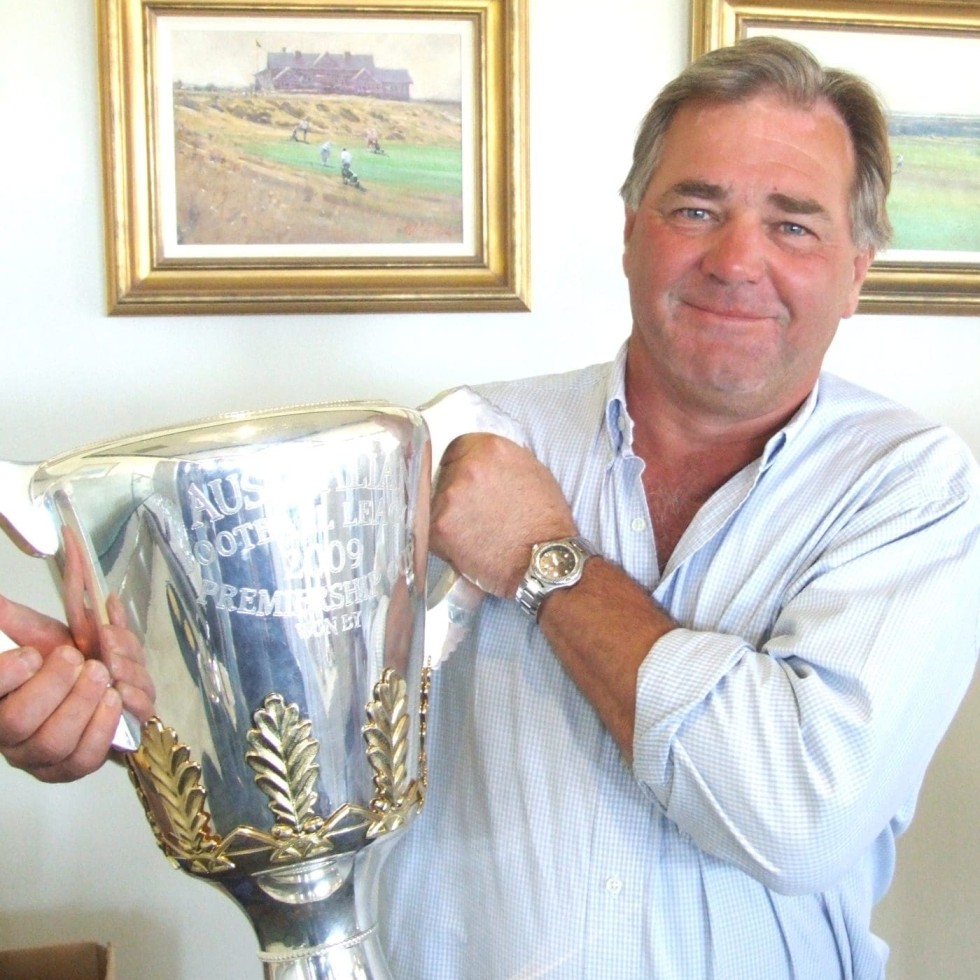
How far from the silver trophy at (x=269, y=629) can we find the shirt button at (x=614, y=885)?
11.0 inches

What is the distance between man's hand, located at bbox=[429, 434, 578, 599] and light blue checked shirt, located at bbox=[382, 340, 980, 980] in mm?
123

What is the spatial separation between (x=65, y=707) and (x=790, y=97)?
788 mm

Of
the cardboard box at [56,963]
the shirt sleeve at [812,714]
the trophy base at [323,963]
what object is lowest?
the cardboard box at [56,963]

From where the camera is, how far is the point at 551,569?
93cm

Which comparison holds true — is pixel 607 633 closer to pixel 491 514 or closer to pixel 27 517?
pixel 491 514

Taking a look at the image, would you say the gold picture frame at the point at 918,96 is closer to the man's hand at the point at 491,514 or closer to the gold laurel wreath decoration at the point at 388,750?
the man's hand at the point at 491,514

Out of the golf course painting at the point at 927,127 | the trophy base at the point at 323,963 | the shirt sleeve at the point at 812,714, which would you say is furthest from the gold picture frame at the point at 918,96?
the trophy base at the point at 323,963

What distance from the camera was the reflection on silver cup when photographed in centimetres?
65

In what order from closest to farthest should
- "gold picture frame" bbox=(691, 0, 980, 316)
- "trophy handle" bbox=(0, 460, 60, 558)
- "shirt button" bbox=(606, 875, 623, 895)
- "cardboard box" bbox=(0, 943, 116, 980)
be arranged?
"trophy handle" bbox=(0, 460, 60, 558) < "shirt button" bbox=(606, 875, 623, 895) < "cardboard box" bbox=(0, 943, 116, 980) < "gold picture frame" bbox=(691, 0, 980, 316)

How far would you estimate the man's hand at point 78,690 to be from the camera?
693 mm

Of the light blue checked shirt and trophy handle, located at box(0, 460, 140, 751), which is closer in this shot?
trophy handle, located at box(0, 460, 140, 751)

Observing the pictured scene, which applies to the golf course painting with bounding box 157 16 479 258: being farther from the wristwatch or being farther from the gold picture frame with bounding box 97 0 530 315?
the wristwatch

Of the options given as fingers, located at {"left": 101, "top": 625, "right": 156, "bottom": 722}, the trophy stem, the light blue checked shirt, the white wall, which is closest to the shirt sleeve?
the light blue checked shirt

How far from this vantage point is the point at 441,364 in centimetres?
155
